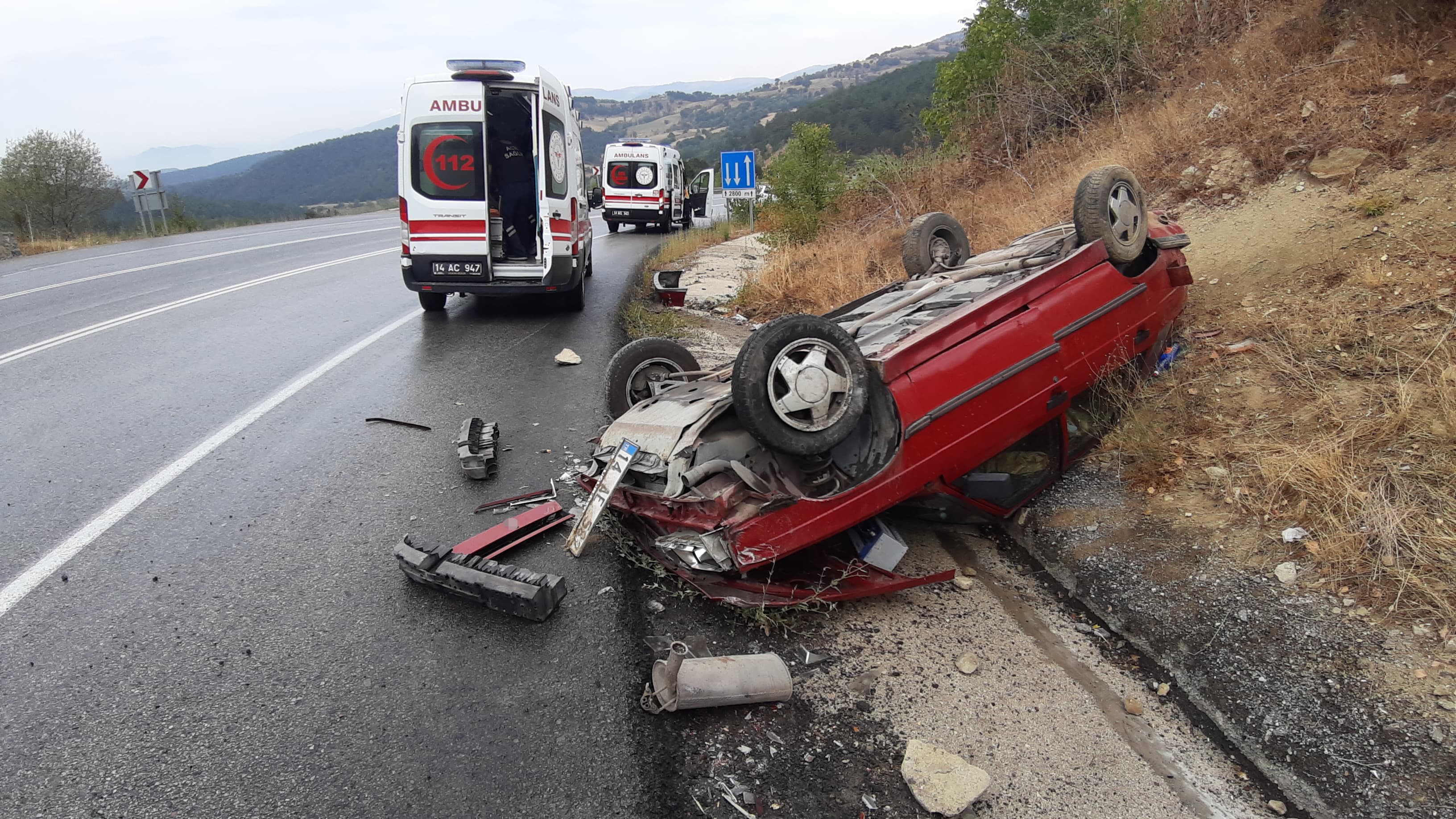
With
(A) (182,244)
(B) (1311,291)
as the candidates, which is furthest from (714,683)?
(A) (182,244)

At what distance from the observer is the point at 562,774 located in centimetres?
250

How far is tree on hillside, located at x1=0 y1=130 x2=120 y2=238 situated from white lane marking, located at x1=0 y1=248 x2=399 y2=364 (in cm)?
1877

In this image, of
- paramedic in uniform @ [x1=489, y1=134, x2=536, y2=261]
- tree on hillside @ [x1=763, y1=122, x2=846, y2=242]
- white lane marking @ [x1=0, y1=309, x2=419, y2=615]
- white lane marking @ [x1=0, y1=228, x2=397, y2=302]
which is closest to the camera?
white lane marking @ [x1=0, y1=309, x2=419, y2=615]

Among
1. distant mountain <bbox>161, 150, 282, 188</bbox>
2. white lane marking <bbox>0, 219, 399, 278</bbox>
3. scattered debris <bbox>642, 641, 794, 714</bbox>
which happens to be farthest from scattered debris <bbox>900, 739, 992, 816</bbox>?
distant mountain <bbox>161, 150, 282, 188</bbox>

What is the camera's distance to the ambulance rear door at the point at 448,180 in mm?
8914

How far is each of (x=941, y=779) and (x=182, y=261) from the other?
54.2 ft

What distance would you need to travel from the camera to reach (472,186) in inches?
357

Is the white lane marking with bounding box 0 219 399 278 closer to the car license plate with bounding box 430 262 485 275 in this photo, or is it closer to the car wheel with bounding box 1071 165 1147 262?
the car license plate with bounding box 430 262 485 275

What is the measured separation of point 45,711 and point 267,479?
2074 mm

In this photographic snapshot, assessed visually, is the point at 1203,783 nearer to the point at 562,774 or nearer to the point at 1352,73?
the point at 562,774

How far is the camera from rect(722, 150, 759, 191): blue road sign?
1673cm

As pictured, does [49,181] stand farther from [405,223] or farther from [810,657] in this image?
[810,657]

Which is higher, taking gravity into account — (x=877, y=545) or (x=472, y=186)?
(x=472, y=186)

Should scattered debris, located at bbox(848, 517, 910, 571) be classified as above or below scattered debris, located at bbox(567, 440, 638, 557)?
below
